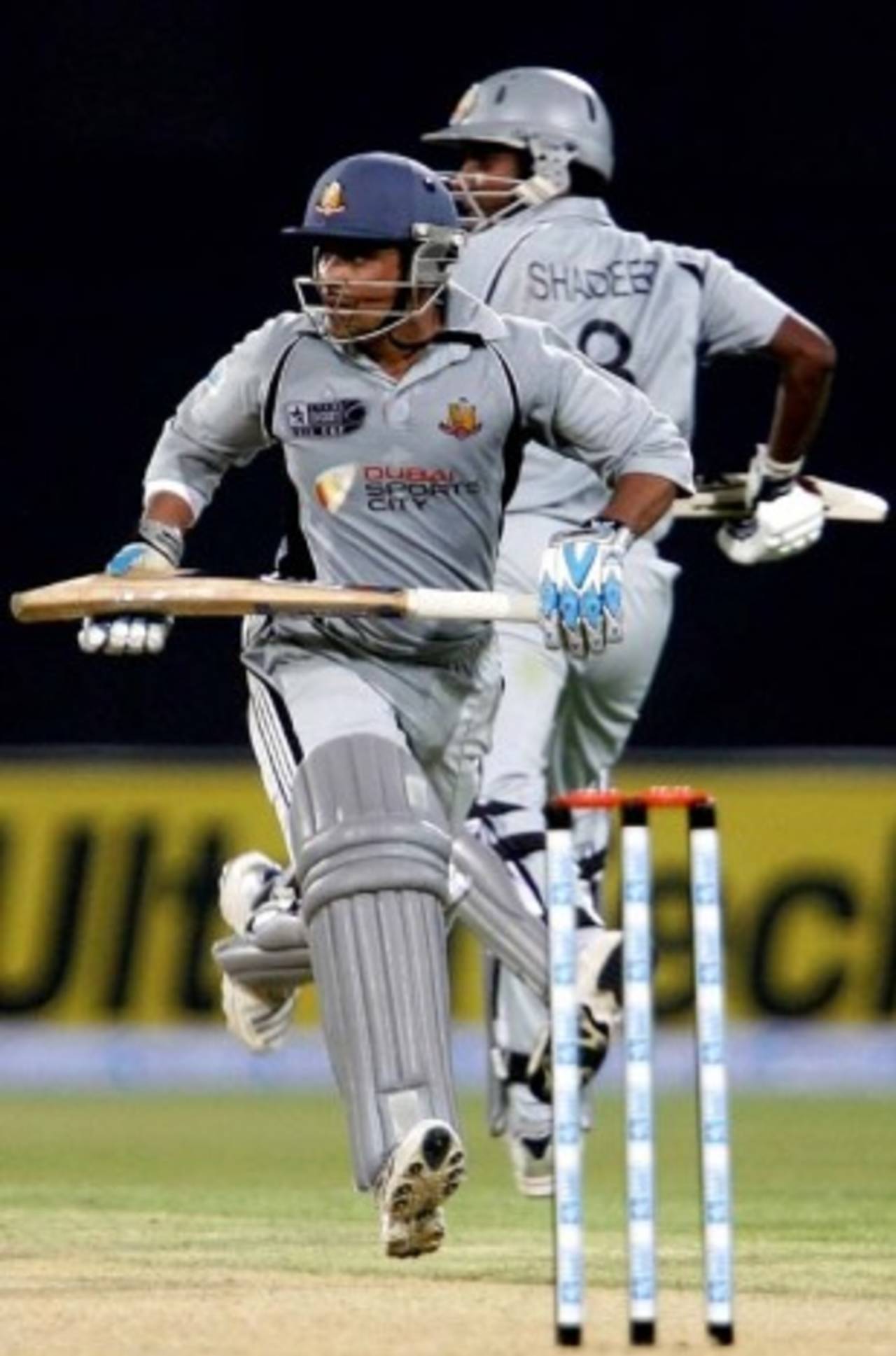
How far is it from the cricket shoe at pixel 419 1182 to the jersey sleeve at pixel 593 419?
1.05m

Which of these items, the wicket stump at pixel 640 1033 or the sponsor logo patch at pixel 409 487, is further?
the sponsor logo patch at pixel 409 487

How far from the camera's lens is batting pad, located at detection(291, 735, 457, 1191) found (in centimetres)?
588

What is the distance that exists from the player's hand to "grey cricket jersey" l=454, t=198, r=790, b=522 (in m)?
1.82

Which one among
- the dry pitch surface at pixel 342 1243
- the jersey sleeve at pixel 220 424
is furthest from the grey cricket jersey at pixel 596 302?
the jersey sleeve at pixel 220 424

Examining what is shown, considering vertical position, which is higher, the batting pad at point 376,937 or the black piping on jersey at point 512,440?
the black piping on jersey at point 512,440

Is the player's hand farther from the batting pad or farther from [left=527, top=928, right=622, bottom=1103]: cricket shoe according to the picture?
[left=527, top=928, right=622, bottom=1103]: cricket shoe

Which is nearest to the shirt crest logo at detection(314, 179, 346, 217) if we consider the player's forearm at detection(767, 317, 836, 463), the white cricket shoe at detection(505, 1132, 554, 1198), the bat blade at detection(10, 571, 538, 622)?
the bat blade at detection(10, 571, 538, 622)

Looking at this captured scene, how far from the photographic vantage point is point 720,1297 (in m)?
5.36

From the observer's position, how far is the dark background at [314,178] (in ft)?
38.7

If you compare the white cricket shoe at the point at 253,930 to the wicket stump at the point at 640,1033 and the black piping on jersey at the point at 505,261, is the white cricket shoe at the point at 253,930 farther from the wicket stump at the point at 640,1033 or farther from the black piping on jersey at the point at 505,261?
the wicket stump at the point at 640,1033

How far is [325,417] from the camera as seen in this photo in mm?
6219

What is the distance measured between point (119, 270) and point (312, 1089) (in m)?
2.40

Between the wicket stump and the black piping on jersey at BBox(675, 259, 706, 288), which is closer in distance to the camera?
the wicket stump

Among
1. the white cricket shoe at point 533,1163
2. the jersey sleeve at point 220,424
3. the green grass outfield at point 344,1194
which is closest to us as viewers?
the jersey sleeve at point 220,424
